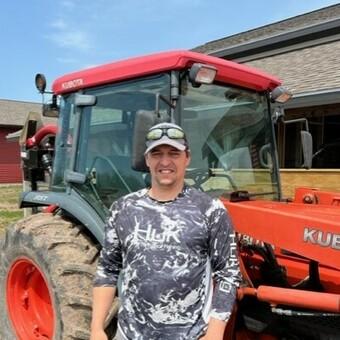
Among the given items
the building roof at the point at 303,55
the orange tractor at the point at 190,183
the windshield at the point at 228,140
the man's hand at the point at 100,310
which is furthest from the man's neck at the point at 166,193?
the building roof at the point at 303,55

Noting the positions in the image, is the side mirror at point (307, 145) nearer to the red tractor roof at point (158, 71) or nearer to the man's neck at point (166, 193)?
the red tractor roof at point (158, 71)

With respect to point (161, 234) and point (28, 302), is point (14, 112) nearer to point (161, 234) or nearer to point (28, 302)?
point (28, 302)

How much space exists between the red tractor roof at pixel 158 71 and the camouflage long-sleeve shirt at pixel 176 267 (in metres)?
1.06

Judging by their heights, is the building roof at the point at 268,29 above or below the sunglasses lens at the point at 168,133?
above

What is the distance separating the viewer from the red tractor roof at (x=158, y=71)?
2867mm

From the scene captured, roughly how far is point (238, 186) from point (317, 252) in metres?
0.91

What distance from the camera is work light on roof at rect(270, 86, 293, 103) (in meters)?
3.43

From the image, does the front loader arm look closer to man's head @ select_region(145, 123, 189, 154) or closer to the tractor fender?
man's head @ select_region(145, 123, 189, 154)

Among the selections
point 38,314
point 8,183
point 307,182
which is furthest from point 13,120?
point 38,314

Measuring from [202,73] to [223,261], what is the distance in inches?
47.6

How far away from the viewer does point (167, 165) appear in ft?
6.93

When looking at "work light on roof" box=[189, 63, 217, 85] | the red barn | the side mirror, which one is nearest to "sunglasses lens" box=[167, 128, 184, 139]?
"work light on roof" box=[189, 63, 217, 85]

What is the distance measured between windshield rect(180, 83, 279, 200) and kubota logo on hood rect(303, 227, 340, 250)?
656 mm

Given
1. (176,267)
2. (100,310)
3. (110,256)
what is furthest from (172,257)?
(100,310)
